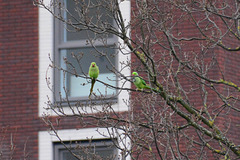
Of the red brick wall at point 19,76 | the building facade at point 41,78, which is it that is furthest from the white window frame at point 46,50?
the red brick wall at point 19,76

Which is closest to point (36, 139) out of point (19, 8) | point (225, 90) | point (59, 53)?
point (59, 53)

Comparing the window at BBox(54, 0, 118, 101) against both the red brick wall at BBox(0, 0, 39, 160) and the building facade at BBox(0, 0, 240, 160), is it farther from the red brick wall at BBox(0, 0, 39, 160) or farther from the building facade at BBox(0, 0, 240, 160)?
the red brick wall at BBox(0, 0, 39, 160)

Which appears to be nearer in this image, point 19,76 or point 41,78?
point 41,78

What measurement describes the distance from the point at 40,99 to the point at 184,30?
139 inches

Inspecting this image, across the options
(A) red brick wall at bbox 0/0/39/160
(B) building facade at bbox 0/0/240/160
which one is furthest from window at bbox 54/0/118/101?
(A) red brick wall at bbox 0/0/39/160

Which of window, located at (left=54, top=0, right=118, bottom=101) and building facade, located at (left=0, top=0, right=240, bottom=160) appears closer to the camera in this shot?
building facade, located at (left=0, top=0, right=240, bottom=160)

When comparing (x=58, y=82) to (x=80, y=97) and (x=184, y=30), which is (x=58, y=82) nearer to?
(x=80, y=97)

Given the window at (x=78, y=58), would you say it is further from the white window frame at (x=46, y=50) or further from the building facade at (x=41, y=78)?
the white window frame at (x=46, y=50)

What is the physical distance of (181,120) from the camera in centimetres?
1523

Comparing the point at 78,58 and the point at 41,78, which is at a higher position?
the point at 78,58

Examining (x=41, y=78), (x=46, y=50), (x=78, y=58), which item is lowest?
(x=41, y=78)

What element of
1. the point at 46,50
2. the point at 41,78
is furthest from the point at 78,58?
the point at 41,78

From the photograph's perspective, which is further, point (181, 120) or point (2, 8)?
point (2, 8)

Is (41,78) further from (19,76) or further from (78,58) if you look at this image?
(78,58)
